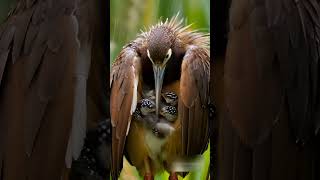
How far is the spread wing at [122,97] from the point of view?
1.53 metres

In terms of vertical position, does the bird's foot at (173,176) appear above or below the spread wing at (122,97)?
below

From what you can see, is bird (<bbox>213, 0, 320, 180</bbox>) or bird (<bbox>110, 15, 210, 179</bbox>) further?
bird (<bbox>110, 15, 210, 179</bbox>)

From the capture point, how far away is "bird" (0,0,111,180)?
146 cm

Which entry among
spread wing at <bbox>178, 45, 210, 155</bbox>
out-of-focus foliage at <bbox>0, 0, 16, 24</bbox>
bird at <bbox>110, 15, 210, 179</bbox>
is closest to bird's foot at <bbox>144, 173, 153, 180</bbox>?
bird at <bbox>110, 15, 210, 179</bbox>

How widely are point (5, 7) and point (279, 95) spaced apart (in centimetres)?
85

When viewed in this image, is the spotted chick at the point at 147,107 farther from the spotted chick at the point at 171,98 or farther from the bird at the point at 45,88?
the bird at the point at 45,88

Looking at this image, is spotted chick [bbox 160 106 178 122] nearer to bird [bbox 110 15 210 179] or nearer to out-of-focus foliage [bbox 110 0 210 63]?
bird [bbox 110 15 210 179]

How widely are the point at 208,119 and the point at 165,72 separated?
191mm

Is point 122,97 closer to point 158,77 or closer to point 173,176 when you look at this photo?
point 158,77

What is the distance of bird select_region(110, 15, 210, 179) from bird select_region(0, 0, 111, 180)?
95 millimetres

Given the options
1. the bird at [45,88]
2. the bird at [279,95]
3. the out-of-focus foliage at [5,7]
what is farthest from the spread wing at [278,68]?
the out-of-focus foliage at [5,7]

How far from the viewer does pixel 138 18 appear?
1.56m

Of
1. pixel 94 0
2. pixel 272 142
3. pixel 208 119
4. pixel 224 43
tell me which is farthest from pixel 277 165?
pixel 94 0

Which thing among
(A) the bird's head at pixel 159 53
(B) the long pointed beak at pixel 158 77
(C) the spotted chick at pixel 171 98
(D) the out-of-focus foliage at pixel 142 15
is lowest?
(C) the spotted chick at pixel 171 98
